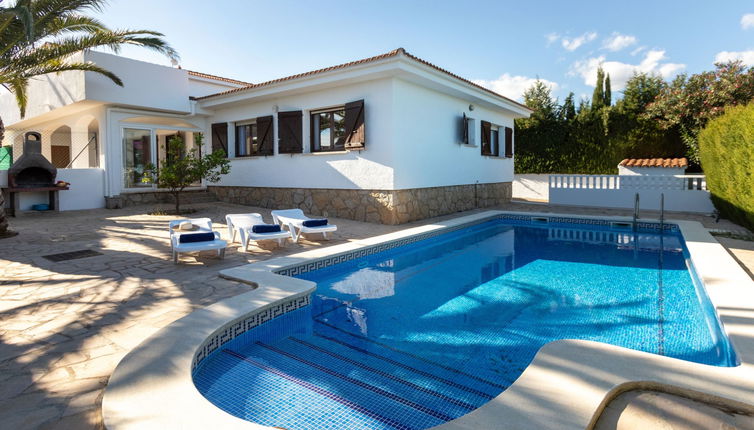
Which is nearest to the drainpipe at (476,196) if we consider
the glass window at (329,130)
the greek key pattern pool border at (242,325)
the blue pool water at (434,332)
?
the glass window at (329,130)

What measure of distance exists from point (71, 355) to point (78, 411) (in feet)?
3.25

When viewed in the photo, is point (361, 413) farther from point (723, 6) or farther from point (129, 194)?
point (723, 6)

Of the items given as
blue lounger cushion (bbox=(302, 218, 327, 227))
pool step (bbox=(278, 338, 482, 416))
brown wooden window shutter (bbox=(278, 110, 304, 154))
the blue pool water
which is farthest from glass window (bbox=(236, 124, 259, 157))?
pool step (bbox=(278, 338, 482, 416))

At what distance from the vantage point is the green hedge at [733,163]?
27.2 ft

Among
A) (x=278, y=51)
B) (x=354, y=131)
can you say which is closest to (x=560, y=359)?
(x=354, y=131)

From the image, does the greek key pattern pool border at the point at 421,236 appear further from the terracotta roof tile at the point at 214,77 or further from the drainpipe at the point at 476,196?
the terracotta roof tile at the point at 214,77

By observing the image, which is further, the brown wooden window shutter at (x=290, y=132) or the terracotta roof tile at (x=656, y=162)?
the terracotta roof tile at (x=656, y=162)

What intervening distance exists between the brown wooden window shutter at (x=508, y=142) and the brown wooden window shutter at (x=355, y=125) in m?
8.32

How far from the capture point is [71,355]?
3305 mm

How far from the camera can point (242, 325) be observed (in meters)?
4.12

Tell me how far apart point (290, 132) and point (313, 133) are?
0.76 meters

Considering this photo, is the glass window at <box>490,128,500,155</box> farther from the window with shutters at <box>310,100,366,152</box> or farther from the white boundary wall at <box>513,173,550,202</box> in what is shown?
the window with shutters at <box>310,100,366,152</box>

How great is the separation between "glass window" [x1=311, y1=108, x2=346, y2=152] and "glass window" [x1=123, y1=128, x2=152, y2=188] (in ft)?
20.5

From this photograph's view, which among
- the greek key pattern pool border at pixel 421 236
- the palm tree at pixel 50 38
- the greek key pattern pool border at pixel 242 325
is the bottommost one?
the greek key pattern pool border at pixel 242 325
